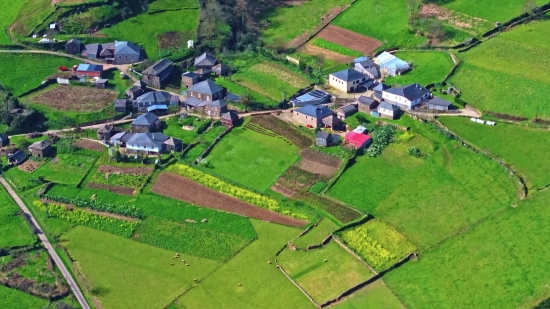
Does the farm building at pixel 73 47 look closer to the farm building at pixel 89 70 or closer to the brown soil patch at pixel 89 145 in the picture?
the farm building at pixel 89 70

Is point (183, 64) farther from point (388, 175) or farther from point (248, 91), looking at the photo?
point (388, 175)

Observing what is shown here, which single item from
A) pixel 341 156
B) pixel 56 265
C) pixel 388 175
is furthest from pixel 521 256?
pixel 56 265

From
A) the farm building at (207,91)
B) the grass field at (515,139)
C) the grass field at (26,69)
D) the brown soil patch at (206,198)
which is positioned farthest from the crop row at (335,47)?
the brown soil patch at (206,198)

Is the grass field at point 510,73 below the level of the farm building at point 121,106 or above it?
above

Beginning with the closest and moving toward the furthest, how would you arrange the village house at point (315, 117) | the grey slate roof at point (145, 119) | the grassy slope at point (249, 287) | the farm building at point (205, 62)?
the grassy slope at point (249, 287) → the village house at point (315, 117) → the grey slate roof at point (145, 119) → the farm building at point (205, 62)

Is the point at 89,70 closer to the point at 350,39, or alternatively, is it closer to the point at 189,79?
the point at 189,79

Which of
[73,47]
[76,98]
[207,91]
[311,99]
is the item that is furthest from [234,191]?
[73,47]
